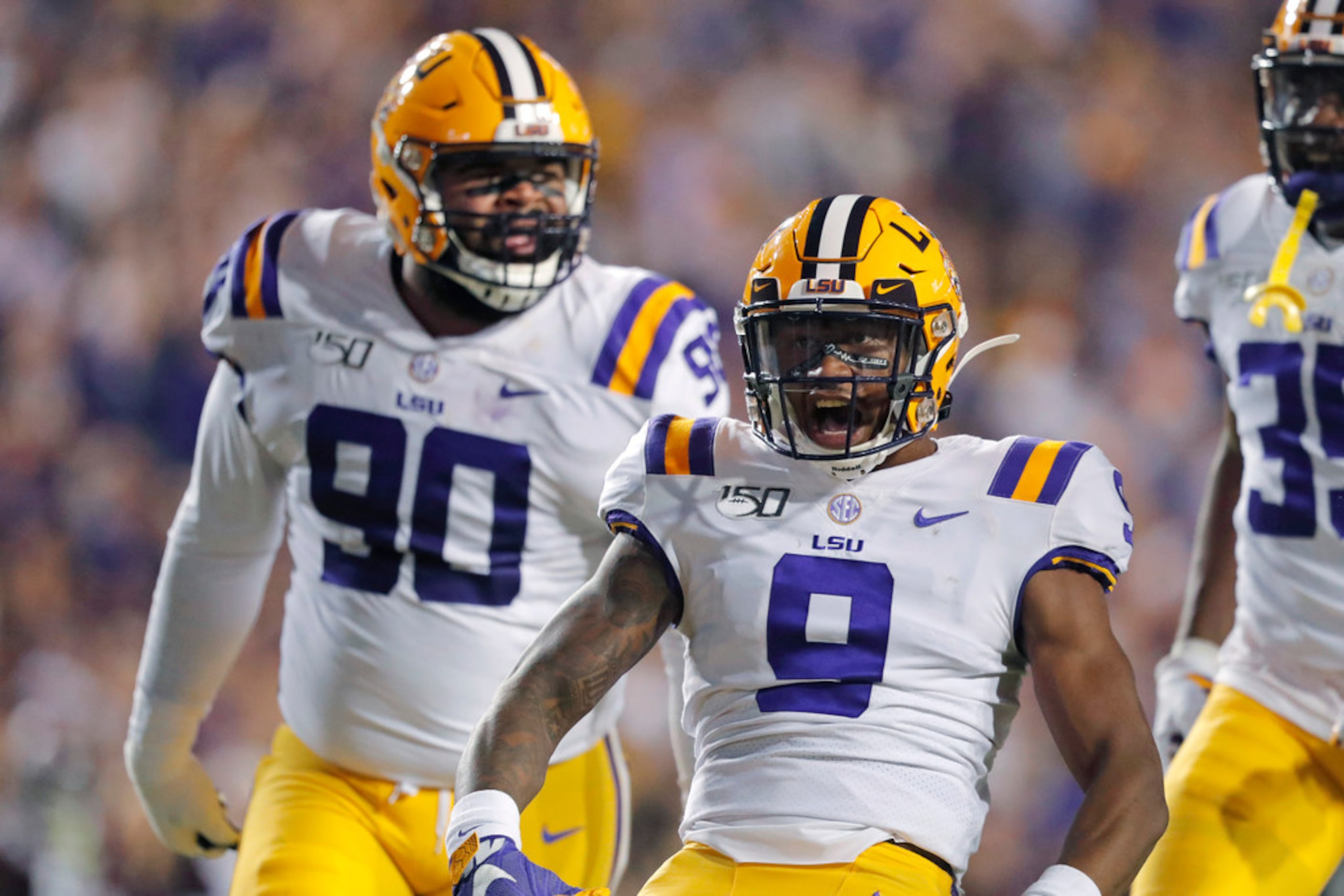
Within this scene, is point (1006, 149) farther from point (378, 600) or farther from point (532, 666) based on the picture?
point (532, 666)

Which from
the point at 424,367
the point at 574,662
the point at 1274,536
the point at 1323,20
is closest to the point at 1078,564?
the point at 574,662

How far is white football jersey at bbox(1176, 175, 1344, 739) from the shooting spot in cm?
250

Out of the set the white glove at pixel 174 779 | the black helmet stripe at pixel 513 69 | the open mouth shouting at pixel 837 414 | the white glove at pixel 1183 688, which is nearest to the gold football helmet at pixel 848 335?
the open mouth shouting at pixel 837 414

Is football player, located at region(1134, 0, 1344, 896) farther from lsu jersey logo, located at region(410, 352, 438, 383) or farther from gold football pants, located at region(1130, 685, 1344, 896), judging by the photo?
lsu jersey logo, located at region(410, 352, 438, 383)

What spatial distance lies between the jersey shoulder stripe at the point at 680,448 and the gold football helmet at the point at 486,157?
1.73 feet

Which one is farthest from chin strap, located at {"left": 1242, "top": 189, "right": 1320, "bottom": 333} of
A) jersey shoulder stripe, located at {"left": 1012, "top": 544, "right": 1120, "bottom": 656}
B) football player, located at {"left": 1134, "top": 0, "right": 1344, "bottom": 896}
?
jersey shoulder stripe, located at {"left": 1012, "top": 544, "right": 1120, "bottom": 656}

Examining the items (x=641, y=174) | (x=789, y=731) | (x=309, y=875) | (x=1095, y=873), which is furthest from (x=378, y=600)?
(x=641, y=174)

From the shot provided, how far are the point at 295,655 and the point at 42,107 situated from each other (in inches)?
130

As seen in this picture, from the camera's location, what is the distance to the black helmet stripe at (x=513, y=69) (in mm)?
2494

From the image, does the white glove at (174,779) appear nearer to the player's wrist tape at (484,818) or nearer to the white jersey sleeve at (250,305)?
the white jersey sleeve at (250,305)

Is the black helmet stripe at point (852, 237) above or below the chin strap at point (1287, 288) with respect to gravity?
above

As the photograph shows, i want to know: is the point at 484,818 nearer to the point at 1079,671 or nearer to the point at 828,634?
the point at 828,634

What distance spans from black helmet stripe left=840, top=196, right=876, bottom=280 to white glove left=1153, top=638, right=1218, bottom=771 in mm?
1223

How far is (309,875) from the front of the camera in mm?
2193
